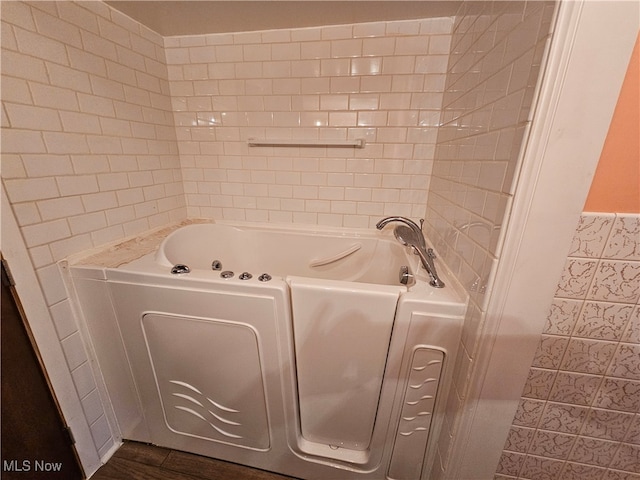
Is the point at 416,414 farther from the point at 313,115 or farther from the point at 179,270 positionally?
the point at 313,115

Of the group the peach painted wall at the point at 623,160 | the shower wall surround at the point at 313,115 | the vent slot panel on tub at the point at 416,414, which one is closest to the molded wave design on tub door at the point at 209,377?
the vent slot panel on tub at the point at 416,414

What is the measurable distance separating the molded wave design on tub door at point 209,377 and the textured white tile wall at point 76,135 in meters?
0.33

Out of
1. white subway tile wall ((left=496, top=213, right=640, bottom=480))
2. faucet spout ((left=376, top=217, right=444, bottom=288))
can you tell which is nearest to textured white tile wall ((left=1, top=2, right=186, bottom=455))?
faucet spout ((left=376, top=217, right=444, bottom=288))

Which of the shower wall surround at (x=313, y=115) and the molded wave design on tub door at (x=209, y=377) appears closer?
the molded wave design on tub door at (x=209, y=377)

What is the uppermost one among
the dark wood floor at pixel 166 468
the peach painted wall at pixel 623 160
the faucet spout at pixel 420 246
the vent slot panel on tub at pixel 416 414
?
the peach painted wall at pixel 623 160

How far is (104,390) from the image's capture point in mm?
1051

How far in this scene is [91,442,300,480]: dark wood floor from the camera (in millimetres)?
1020

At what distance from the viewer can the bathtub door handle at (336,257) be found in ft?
4.72

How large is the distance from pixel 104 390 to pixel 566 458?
1724 mm

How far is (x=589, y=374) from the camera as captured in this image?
2.12 ft

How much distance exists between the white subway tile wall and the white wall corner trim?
0.05 metres

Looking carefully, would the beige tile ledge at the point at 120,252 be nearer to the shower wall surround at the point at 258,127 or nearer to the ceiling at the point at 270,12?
the shower wall surround at the point at 258,127

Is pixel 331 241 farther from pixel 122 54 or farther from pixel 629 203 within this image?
pixel 122 54

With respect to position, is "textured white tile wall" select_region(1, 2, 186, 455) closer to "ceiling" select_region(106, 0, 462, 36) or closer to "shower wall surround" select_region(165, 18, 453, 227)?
"ceiling" select_region(106, 0, 462, 36)
